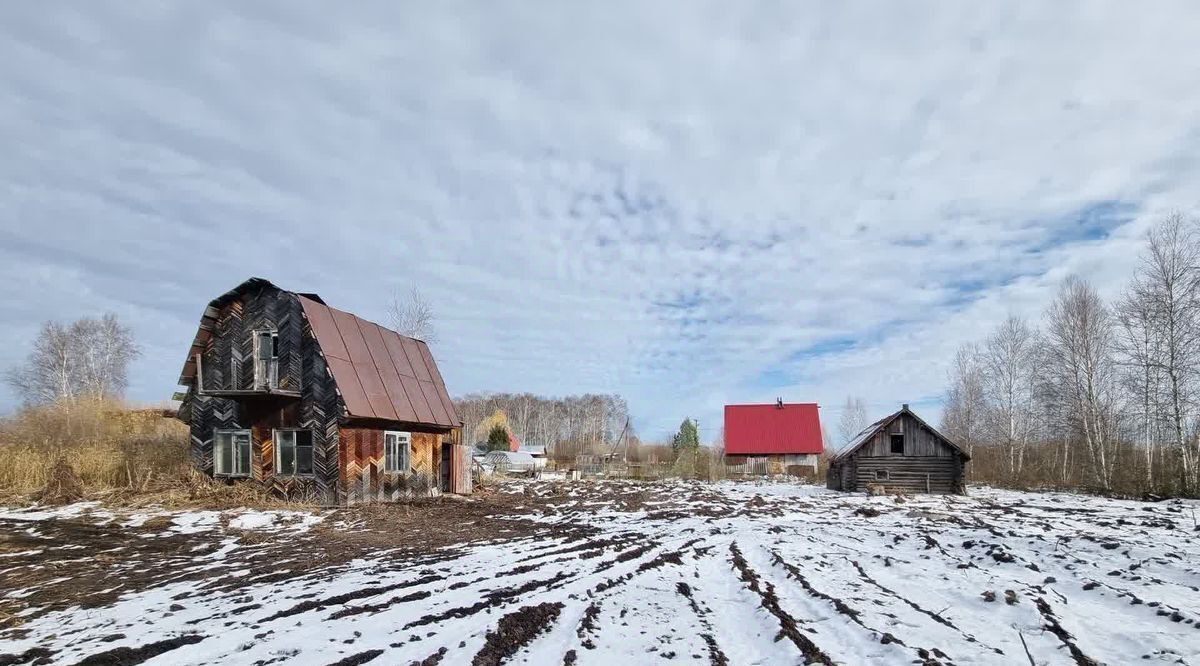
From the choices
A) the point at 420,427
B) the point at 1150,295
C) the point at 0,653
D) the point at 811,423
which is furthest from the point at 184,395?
the point at 811,423

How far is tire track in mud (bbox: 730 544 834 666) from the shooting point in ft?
21.6

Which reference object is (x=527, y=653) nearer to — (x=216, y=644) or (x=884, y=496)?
(x=216, y=644)

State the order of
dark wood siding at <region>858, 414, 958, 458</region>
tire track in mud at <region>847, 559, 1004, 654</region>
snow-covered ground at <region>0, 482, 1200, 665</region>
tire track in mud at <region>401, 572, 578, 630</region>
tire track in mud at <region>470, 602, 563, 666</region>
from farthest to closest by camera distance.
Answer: dark wood siding at <region>858, 414, 958, 458</region>
tire track in mud at <region>401, 572, 578, 630</region>
tire track in mud at <region>847, 559, 1004, 654</region>
snow-covered ground at <region>0, 482, 1200, 665</region>
tire track in mud at <region>470, 602, 563, 666</region>

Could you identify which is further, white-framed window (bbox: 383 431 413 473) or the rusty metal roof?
white-framed window (bbox: 383 431 413 473)

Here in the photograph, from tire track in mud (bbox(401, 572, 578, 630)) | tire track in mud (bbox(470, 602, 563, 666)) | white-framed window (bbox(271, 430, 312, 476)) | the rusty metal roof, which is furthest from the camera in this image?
the rusty metal roof

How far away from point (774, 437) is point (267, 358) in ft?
136

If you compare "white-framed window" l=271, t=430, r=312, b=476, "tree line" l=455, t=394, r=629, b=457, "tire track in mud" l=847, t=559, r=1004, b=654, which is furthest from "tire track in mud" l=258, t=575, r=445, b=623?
"tree line" l=455, t=394, r=629, b=457

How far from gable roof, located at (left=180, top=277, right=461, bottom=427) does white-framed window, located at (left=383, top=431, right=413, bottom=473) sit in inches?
28.2

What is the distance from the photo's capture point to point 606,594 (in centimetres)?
927

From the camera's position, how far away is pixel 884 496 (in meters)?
30.3

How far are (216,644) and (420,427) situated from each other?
19.5 metres

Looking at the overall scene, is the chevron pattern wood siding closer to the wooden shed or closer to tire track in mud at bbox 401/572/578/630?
tire track in mud at bbox 401/572/578/630

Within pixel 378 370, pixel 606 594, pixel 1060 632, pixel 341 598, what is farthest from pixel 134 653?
pixel 378 370

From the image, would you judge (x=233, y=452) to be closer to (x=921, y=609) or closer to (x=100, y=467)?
(x=100, y=467)
